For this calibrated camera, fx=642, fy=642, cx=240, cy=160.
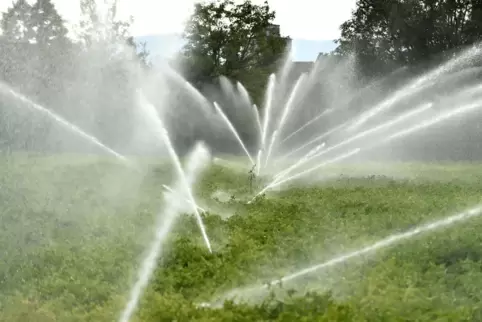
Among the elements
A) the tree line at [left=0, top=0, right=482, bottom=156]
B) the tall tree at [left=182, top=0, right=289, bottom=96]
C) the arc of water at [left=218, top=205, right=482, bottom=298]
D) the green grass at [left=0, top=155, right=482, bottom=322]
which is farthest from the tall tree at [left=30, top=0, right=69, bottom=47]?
the arc of water at [left=218, top=205, right=482, bottom=298]

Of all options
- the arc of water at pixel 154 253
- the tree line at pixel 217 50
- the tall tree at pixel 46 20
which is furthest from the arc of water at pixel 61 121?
the tall tree at pixel 46 20

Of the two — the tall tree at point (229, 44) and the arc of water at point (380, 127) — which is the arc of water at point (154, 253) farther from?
the tall tree at point (229, 44)

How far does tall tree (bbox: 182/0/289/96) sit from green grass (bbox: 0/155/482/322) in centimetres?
3260

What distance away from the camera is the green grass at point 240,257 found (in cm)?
855

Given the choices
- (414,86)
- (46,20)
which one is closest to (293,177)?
(414,86)

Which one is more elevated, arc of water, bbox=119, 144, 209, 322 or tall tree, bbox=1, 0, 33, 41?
tall tree, bbox=1, 0, 33, 41

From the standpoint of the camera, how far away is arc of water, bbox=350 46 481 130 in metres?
41.5

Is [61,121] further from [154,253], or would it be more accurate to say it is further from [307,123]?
[154,253]

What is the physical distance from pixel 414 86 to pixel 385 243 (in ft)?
108

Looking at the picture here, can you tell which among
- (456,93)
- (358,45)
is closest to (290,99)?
(358,45)

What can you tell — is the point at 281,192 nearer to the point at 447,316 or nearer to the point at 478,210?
the point at 478,210

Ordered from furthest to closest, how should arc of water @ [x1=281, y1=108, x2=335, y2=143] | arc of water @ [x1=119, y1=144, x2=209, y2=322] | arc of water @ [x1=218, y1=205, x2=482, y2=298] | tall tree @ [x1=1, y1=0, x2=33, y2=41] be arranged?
1. tall tree @ [x1=1, y1=0, x2=33, y2=41]
2. arc of water @ [x1=281, y1=108, x2=335, y2=143]
3. arc of water @ [x1=218, y1=205, x2=482, y2=298]
4. arc of water @ [x1=119, y1=144, x2=209, y2=322]

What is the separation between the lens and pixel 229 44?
175 feet

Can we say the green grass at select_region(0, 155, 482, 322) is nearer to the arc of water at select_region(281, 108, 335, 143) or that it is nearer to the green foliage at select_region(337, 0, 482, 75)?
the green foliage at select_region(337, 0, 482, 75)
